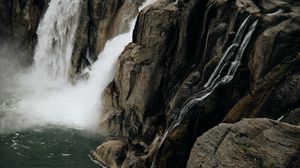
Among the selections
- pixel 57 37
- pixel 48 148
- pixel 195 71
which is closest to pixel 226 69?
pixel 195 71

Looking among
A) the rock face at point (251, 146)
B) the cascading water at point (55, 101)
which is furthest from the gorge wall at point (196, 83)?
the cascading water at point (55, 101)

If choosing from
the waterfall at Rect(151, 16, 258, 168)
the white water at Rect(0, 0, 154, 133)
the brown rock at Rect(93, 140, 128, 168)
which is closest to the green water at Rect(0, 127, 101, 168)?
the brown rock at Rect(93, 140, 128, 168)

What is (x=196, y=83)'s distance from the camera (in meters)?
32.9

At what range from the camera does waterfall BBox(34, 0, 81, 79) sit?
53031 mm

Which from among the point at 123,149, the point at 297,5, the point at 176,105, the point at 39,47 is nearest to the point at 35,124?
the point at 123,149

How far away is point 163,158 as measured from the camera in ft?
99.5

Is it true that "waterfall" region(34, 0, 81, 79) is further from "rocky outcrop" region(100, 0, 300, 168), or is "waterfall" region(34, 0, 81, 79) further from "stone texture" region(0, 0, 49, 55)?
"rocky outcrop" region(100, 0, 300, 168)

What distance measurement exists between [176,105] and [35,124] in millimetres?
14149

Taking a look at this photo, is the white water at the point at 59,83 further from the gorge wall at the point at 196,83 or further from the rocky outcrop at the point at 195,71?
the rocky outcrop at the point at 195,71

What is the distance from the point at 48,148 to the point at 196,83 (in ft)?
42.0

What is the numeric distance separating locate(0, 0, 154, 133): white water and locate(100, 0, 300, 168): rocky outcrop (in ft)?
11.9

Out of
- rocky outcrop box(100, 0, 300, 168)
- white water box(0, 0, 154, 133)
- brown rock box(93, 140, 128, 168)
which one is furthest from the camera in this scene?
white water box(0, 0, 154, 133)

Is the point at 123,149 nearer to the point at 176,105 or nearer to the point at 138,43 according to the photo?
the point at 176,105

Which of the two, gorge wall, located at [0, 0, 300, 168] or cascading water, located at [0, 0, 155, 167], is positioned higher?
gorge wall, located at [0, 0, 300, 168]
